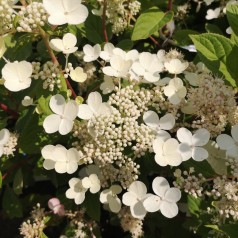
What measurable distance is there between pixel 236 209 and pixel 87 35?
3.11ft

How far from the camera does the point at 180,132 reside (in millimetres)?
1310

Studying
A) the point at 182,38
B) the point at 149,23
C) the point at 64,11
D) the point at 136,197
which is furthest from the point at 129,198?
the point at 182,38

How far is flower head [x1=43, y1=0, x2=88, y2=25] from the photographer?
47.6 inches

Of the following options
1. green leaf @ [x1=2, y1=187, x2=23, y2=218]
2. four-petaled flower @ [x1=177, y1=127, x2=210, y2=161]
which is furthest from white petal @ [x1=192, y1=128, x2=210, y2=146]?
green leaf @ [x1=2, y1=187, x2=23, y2=218]

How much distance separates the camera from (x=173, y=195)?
128 centimetres

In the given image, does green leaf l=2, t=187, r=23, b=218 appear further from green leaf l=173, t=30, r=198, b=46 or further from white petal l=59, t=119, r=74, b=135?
green leaf l=173, t=30, r=198, b=46

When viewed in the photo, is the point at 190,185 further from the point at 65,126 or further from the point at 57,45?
the point at 57,45

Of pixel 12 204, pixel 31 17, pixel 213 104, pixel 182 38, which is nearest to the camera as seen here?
pixel 31 17

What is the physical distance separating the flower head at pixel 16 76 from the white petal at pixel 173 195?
1.84 ft

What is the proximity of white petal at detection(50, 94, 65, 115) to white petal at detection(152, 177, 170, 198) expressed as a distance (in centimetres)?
37

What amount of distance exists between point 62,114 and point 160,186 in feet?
1.27

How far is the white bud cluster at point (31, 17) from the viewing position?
45.8 inches

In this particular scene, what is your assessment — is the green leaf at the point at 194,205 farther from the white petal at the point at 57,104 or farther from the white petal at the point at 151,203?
the white petal at the point at 57,104

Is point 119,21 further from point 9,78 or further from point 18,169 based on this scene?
point 18,169
